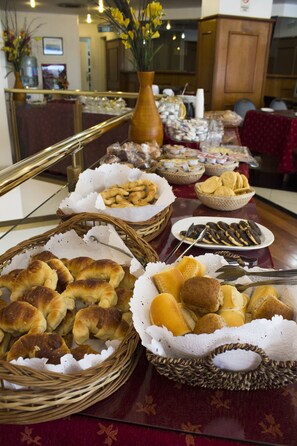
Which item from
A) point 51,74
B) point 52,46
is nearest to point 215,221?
point 51,74

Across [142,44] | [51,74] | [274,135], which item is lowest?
[274,135]

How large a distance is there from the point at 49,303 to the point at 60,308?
2 centimetres

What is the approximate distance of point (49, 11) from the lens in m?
9.25

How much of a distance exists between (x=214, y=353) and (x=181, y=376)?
0.08m

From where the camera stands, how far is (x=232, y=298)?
23.9 inches

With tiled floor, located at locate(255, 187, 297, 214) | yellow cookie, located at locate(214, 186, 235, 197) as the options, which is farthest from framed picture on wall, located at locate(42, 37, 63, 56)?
yellow cookie, located at locate(214, 186, 235, 197)

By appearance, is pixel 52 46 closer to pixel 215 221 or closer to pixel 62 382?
pixel 215 221

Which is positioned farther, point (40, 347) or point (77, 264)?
point (77, 264)

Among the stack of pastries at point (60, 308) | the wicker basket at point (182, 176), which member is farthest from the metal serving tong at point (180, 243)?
the wicker basket at point (182, 176)

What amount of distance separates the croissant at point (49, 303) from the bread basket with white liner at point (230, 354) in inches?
5.1

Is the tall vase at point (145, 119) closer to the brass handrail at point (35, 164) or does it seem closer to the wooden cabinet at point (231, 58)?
the brass handrail at point (35, 164)

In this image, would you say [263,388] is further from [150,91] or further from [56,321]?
[150,91]

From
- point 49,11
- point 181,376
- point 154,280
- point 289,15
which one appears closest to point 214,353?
point 181,376

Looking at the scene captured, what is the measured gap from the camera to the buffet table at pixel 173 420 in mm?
510
